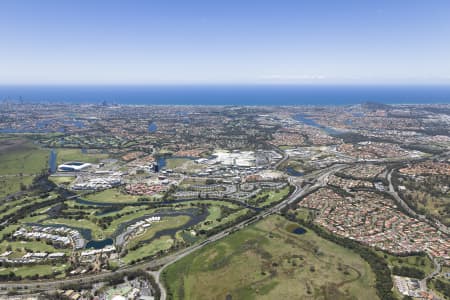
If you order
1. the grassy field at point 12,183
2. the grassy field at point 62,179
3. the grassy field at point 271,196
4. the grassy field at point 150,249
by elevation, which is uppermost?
the grassy field at point 271,196

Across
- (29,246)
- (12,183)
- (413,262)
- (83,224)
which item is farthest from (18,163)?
(413,262)

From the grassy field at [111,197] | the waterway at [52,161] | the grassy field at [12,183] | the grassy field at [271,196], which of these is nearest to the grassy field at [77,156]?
the waterway at [52,161]

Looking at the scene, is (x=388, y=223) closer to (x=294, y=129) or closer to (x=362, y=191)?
(x=362, y=191)

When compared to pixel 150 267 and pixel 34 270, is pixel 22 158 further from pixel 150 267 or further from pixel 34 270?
pixel 150 267

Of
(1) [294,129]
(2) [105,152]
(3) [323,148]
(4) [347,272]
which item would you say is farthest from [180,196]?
→ (1) [294,129]

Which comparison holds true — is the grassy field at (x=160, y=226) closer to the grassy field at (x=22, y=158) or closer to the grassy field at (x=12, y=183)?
the grassy field at (x=12, y=183)

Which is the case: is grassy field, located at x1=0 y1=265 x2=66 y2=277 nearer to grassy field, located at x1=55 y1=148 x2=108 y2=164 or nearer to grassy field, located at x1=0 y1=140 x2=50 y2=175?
grassy field, located at x1=0 y1=140 x2=50 y2=175

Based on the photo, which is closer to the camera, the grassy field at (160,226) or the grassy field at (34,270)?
the grassy field at (34,270)
